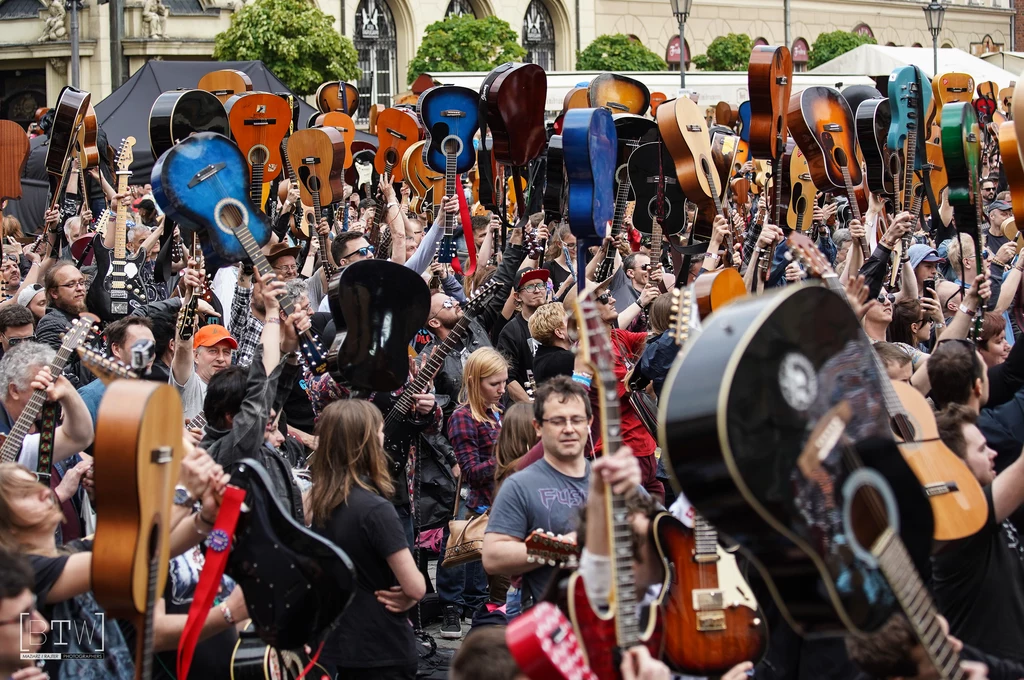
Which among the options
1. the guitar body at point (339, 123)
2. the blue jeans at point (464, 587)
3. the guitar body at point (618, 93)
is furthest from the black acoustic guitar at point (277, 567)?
the guitar body at point (339, 123)

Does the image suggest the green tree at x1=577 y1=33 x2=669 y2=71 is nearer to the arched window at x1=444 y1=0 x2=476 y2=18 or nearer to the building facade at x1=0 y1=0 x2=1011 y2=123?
the building facade at x1=0 y1=0 x2=1011 y2=123

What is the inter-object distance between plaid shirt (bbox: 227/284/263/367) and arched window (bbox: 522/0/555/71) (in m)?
40.2

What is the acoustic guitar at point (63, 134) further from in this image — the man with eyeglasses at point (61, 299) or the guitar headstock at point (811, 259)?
the guitar headstock at point (811, 259)

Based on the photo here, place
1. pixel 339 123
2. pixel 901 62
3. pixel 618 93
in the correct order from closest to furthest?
1. pixel 618 93
2. pixel 339 123
3. pixel 901 62

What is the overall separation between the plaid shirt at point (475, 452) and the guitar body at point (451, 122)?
2714 millimetres

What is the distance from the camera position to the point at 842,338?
2.65 m

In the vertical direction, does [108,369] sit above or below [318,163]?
below

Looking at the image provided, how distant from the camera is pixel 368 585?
15.9ft

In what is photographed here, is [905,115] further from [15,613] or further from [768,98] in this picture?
[15,613]

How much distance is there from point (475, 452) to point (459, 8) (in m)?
38.8

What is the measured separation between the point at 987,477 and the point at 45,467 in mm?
3463

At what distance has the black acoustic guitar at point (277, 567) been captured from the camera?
3.75 metres

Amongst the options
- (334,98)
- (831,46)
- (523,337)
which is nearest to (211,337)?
(523,337)

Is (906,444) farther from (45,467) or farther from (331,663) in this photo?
(45,467)
